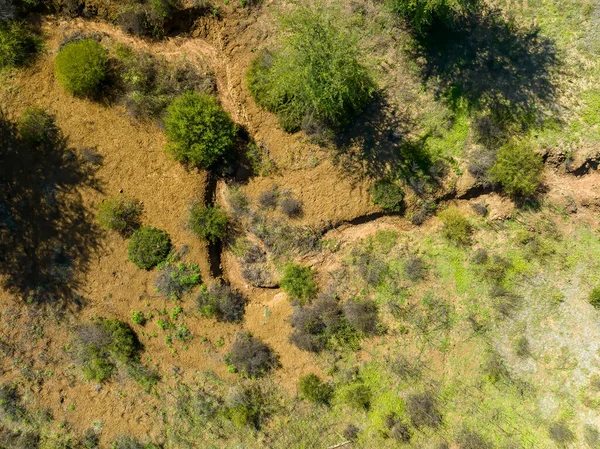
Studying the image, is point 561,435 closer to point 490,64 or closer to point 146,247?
point 490,64

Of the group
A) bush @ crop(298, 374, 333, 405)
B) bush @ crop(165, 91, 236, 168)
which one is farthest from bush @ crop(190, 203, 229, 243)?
bush @ crop(298, 374, 333, 405)

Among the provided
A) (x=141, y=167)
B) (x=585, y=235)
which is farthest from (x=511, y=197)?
(x=141, y=167)

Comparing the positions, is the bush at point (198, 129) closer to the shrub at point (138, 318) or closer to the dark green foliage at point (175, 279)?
the dark green foliage at point (175, 279)

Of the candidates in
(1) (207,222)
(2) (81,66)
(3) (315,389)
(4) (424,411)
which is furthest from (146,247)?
(4) (424,411)

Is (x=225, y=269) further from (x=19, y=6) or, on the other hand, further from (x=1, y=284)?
(x=19, y=6)

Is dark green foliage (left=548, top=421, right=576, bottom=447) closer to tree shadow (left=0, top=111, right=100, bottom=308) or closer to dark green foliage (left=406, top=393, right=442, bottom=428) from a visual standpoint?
dark green foliage (left=406, top=393, right=442, bottom=428)
